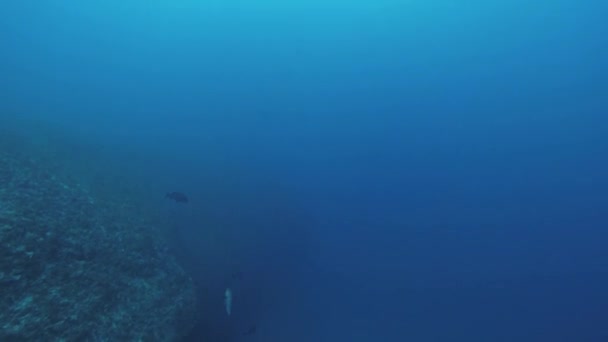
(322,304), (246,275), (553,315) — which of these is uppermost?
(246,275)

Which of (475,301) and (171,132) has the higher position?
(171,132)

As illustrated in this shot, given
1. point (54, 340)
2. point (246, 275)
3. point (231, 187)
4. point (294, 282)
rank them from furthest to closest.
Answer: point (231, 187)
point (294, 282)
point (246, 275)
point (54, 340)

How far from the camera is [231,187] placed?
31250 millimetres

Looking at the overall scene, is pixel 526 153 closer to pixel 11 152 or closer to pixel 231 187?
pixel 231 187

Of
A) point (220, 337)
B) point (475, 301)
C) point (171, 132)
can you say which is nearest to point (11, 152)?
point (220, 337)

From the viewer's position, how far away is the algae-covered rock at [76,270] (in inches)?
343

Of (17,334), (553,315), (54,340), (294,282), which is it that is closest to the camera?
(17,334)

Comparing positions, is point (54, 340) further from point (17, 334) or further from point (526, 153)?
point (526, 153)

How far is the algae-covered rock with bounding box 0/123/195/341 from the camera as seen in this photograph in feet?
28.6

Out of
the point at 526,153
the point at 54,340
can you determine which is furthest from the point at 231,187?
the point at 526,153

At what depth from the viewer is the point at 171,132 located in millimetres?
43906

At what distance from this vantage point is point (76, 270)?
10.6 meters

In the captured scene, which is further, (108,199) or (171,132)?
(171,132)

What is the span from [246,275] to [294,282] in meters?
5.87
